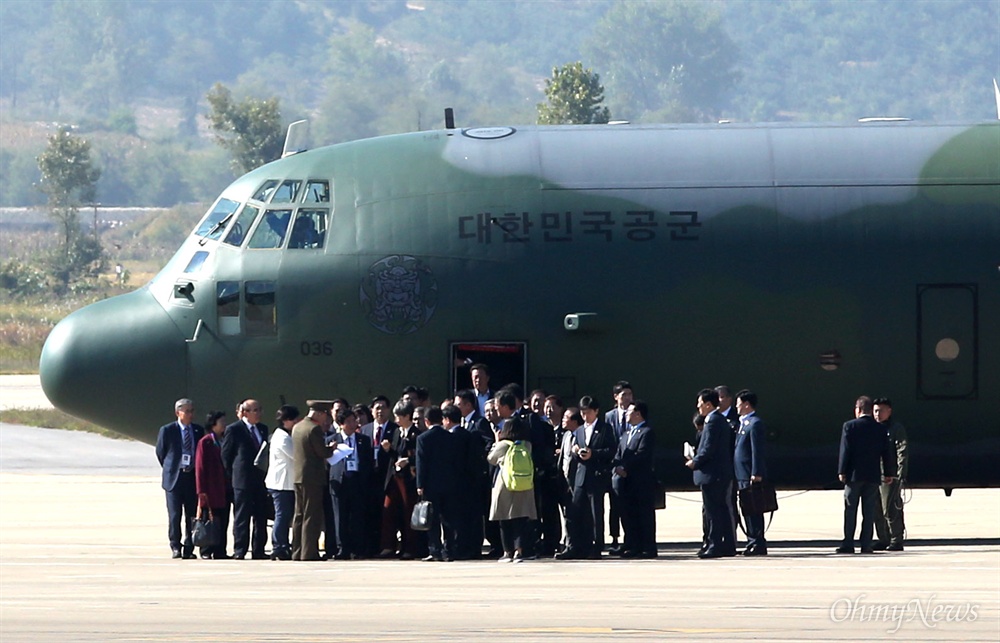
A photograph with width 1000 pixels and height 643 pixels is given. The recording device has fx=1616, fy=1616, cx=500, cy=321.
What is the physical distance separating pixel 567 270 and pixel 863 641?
7.76 meters

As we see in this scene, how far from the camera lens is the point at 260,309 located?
20000 millimetres

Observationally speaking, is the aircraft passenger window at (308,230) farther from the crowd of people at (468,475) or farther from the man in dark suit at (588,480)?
the man in dark suit at (588,480)

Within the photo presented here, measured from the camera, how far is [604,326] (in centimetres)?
1964

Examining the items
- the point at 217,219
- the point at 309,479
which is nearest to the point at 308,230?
the point at 217,219

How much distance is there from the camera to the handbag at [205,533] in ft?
61.9

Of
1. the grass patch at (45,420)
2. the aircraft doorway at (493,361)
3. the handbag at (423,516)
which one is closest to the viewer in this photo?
the handbag at (423,516)

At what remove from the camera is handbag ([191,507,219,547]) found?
1888cm

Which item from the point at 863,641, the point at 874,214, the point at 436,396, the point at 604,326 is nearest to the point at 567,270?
the point at 604,326

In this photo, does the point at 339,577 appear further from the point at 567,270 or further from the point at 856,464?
the point at 856,464

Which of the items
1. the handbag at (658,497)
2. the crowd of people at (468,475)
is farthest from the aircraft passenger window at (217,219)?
the handbag at (658,497)

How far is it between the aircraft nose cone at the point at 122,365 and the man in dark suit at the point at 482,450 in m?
3.81

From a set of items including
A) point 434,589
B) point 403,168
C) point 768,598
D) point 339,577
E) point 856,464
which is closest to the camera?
point 768,598

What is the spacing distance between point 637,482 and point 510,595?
11.9 ft

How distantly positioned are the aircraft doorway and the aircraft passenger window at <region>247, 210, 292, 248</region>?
2588 millimetres
